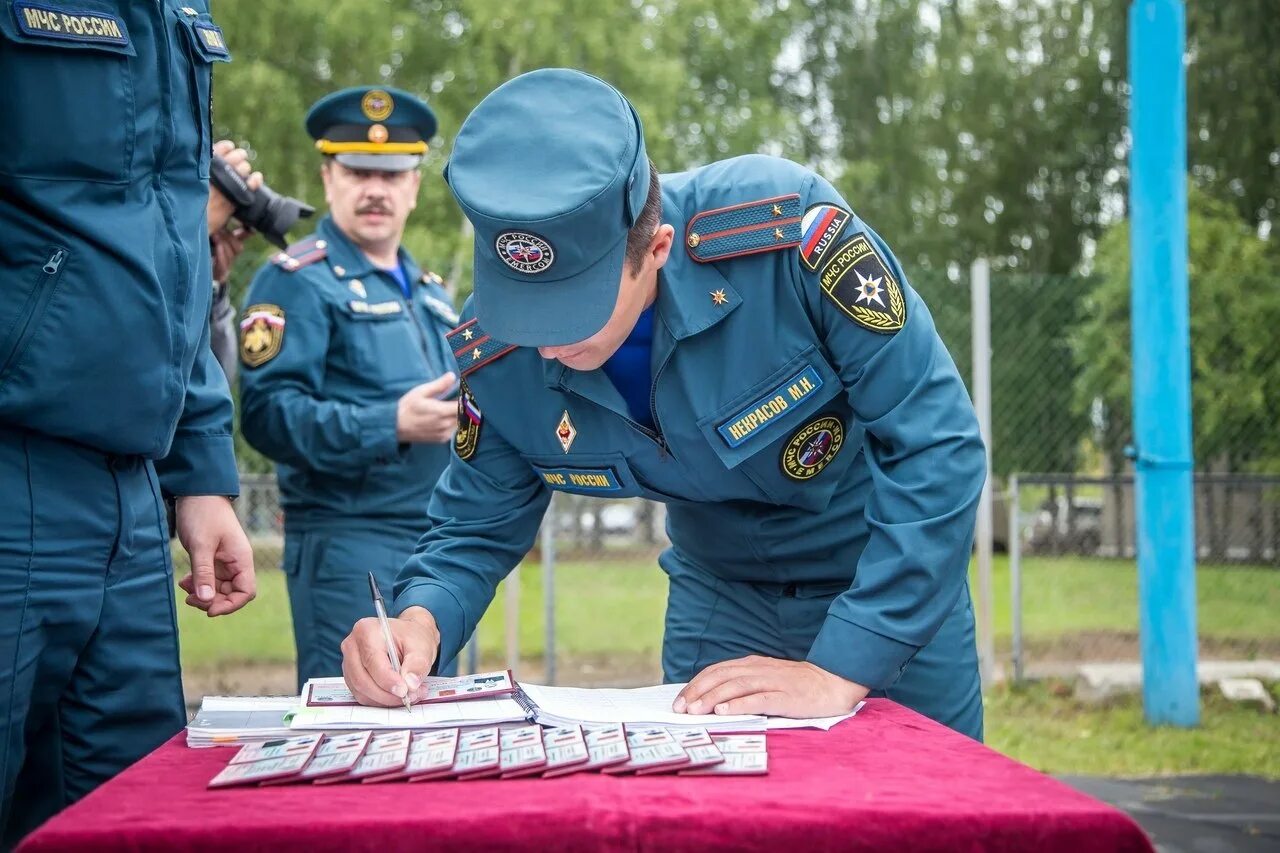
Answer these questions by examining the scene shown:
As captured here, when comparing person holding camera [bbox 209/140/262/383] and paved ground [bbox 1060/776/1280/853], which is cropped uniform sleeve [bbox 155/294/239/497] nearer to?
person holding camera [bbox 209/140/262/383]

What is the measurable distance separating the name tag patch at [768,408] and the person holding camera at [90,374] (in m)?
0.83

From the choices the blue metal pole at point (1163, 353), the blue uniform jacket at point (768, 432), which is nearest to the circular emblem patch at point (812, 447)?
the blue uniform jacket at point (768, 432)

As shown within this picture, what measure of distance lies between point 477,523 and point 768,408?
0.54 m

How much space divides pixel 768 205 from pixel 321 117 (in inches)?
108

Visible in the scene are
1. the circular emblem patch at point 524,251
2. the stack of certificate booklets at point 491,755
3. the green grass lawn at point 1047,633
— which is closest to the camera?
the stack of certificate booklets at point 491,755

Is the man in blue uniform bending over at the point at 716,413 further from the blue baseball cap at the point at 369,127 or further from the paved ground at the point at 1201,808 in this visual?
the paved ground at the point at 1201,808

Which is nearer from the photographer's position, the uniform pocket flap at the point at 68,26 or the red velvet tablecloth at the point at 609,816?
the red velvet tablecloth at the point at 609,816

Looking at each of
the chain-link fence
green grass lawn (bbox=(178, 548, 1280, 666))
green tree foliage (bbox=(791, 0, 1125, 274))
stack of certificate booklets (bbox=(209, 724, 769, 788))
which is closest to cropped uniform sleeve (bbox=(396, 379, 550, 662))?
stack of certificate booklets (bbox=(209, 724, 769, 788))

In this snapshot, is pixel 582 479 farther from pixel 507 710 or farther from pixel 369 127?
pixel 369 127

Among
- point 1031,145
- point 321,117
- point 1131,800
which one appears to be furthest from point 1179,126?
point 1031,145

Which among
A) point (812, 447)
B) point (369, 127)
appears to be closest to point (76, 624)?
point (812, 447)

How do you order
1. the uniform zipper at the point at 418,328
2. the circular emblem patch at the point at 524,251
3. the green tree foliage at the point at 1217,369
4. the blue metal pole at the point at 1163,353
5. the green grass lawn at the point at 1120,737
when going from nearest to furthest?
the circular emblem patch at the point at 524,251 → the uniform zipper at the point at 418,328 → the green grass lawn at the point at 1120,737 → the blue metal pole at the point at 1163,353 → the green tree foliage at the point at 1217,369

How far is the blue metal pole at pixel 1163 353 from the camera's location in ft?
19.3

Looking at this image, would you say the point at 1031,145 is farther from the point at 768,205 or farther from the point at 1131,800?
the point at 768,205
